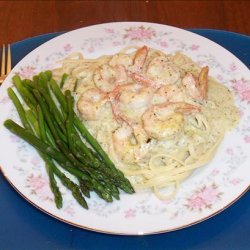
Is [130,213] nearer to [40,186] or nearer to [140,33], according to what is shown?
[40,186]

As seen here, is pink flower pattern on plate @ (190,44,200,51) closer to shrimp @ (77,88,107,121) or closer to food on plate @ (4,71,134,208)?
shrimp @ (77,88,107,121)

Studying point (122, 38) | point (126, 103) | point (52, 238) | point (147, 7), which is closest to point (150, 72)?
→ point (126, 103)

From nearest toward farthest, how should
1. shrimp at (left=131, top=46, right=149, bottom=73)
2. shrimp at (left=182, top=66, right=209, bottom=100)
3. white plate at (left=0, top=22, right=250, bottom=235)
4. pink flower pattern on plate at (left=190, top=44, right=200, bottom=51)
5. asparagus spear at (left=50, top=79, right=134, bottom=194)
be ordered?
white plate at (left=0, top=22, right=250, bottom=235) → asparagus spear at (left=50, top=79, right=134, bottom=194) → shrimp at (left=182, top=66, right=209, bottom=100) → shrimp at (left=131, top=46, right=149, bottom=73) → pink flower pattern on plate at (left=190, top=44, right=200, bottom=51)

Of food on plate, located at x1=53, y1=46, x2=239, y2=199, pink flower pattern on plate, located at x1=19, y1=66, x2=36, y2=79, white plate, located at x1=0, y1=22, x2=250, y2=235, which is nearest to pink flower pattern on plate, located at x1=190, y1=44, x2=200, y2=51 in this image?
white plate, located at x1=0, y1=22, x2=250, y2=235

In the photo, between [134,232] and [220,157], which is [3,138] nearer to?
[134,232]

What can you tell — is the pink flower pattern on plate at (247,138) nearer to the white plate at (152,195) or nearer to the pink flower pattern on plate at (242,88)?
the white plate at (152,195)

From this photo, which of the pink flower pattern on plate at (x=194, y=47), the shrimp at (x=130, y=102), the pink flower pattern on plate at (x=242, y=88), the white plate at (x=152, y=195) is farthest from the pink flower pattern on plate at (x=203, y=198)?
the pink flower pattern on plate at (x=194, y=47)

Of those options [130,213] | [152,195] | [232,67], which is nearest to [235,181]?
[152,195]
